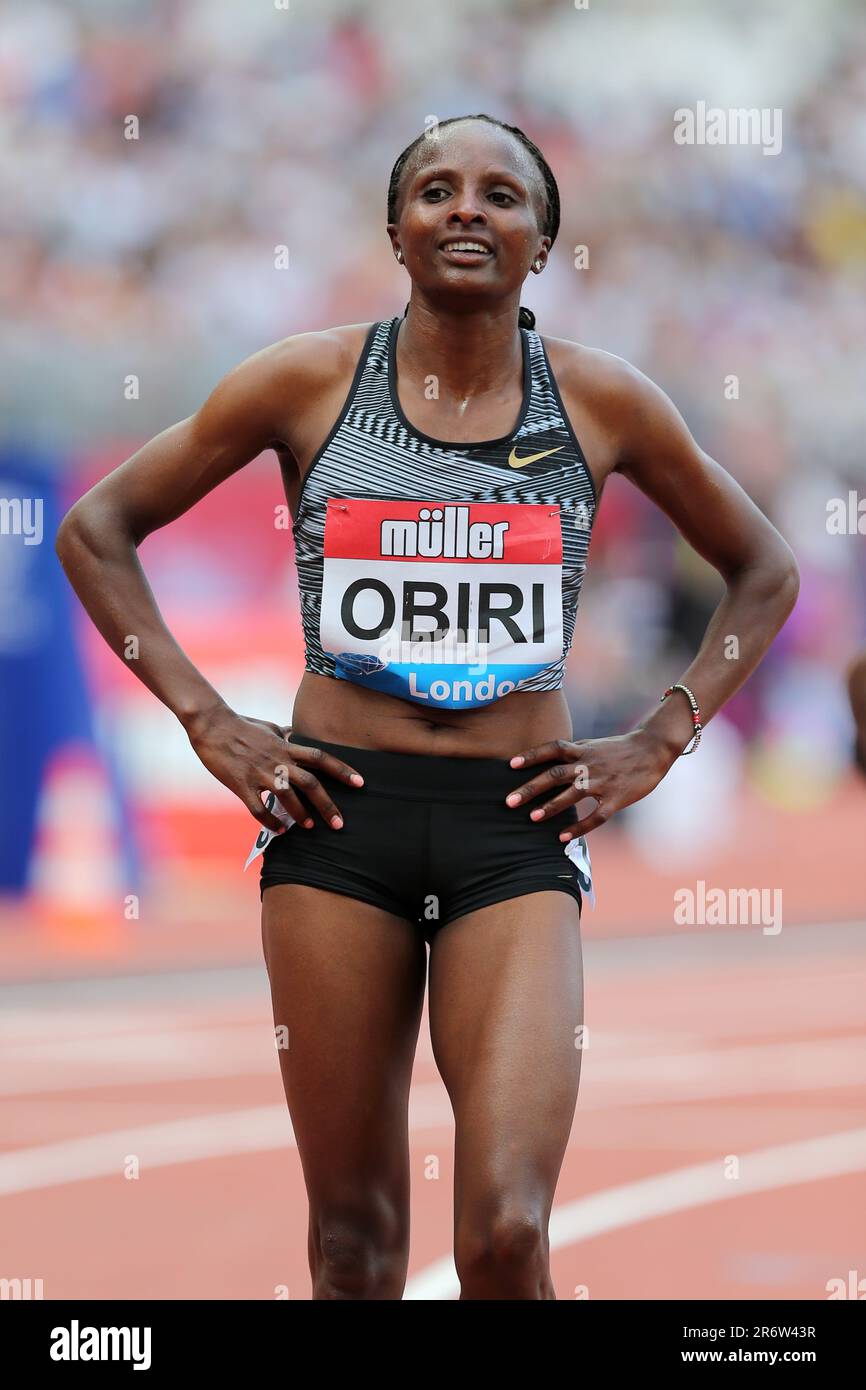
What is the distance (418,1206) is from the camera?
226 inches

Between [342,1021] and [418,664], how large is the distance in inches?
24.2

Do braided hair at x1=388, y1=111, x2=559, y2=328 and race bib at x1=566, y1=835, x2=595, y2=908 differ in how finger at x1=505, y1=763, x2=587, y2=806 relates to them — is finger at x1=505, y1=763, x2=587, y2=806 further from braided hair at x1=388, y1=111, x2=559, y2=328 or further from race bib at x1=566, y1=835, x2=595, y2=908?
braided hair at x1=388, y1=111, x2=559, y2=328

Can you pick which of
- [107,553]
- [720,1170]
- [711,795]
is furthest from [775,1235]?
[711,795]

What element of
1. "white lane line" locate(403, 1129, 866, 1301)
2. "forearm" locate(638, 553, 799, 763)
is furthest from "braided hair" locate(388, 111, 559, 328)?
"white lane line" locate(403, 1129, 866, 1301)

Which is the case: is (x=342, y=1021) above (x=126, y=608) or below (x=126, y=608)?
below

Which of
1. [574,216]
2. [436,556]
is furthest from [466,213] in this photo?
[574,216]

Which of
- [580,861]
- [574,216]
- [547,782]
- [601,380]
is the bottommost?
[580,861]

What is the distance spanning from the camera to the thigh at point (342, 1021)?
3.18m

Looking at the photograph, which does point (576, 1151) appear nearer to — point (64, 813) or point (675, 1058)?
point (675, 1058)

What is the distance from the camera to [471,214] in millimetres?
3150

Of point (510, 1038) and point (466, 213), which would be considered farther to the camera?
point (466, 213)

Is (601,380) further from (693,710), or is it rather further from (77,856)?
(77,856)

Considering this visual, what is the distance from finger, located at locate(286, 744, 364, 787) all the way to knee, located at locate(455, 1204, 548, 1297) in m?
0.75

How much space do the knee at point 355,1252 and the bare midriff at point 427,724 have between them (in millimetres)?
810
